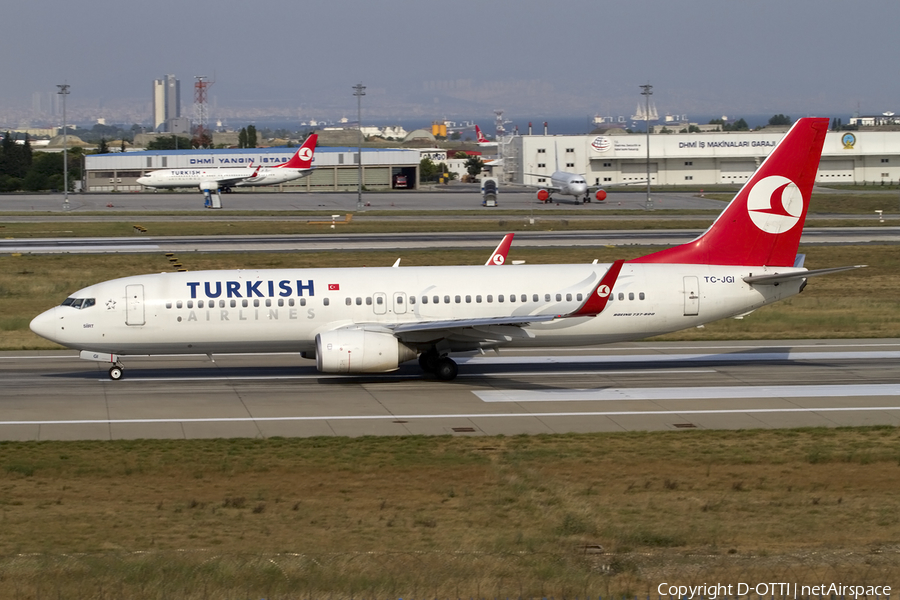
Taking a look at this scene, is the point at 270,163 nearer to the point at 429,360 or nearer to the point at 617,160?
the point at 617,160

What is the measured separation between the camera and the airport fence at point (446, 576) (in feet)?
43.9

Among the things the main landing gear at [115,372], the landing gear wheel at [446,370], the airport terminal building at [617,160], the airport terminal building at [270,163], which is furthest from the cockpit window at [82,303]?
the airport terminal building at [617,160]

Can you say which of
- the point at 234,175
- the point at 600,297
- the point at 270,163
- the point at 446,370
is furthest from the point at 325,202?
the point at 600,297

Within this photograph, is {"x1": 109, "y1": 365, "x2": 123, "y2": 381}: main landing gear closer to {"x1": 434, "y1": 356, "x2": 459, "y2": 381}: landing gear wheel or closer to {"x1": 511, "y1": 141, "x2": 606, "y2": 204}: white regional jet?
{"x1": 434, "y1": 356, "x2": 459, "y2": 381}: landing gear wheel

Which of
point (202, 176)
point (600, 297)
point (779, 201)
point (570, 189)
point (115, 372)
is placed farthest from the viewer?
point (202, 176)

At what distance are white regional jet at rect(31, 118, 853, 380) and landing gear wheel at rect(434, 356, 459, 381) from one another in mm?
45

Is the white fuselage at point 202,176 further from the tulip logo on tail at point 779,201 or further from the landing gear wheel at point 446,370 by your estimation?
the tulip logo on tail at point 779,201

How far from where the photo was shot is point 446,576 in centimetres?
1423

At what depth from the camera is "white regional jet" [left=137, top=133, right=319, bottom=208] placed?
126688mm

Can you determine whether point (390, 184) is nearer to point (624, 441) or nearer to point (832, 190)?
point (832, 190)

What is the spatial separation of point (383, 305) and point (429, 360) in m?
2.37

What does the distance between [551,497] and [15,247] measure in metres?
54.8

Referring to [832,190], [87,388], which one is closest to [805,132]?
[87,388]

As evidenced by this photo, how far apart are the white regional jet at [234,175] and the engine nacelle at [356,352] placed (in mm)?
98584
